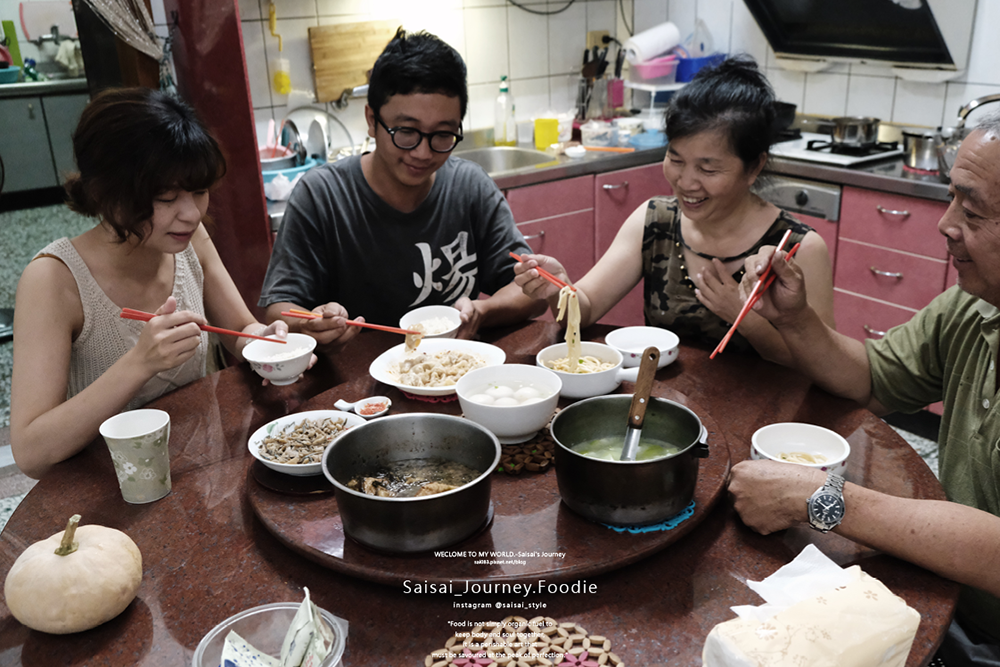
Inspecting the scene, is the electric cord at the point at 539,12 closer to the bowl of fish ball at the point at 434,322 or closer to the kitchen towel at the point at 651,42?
the kitchen towel at the point at 651,42

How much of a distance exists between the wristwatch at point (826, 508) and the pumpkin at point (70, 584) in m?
0.97

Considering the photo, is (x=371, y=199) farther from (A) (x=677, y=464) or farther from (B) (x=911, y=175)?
(B) (x=911, y=175)

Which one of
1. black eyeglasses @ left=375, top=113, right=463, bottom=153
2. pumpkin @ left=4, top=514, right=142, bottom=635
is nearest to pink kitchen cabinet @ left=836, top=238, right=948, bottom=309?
black eyeglasses @ left=375, top=113, right=463, bottom=153

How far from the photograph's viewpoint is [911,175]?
10.9 feet

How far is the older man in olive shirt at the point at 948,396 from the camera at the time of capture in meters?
1.13

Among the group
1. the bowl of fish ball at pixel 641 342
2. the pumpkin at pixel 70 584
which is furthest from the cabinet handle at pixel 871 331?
the pumpkin at pixel 70 584

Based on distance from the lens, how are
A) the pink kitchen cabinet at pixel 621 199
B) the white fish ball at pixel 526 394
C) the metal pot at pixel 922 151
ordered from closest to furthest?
the white fish ball at pixel 526 394 < the metal pot at pixel 922 151 < the pink kitchen cabinet at pixel 621 199

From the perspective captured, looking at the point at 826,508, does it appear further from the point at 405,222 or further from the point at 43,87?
the point at 43,87

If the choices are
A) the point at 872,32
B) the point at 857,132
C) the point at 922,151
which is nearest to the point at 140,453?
the point at 922,151

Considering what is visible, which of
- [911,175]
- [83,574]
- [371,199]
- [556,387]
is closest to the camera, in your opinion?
[83,574]

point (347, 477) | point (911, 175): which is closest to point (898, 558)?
point (347, 477)

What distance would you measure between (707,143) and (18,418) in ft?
5.45

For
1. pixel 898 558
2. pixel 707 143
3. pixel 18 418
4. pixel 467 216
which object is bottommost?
pixel 898 558

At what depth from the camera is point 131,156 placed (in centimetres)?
162
